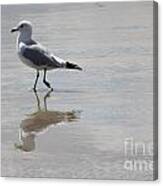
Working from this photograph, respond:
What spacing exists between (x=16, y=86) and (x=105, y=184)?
41cm

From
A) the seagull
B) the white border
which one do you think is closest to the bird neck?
the seagull

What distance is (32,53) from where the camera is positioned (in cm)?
214

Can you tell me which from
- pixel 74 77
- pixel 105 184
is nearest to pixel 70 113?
pixel 74 77

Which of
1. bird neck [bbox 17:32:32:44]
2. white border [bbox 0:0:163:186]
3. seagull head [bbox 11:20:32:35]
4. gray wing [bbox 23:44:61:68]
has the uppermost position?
seagull head [bbox 11:20:32:35]

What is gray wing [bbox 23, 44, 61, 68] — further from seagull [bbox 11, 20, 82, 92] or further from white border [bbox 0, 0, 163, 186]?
white border [bbox 0, 0, 163, 186]

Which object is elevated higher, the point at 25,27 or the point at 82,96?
the point at 25,27

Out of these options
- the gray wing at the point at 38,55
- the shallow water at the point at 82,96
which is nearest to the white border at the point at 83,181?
the shallow water at the point at 82,96

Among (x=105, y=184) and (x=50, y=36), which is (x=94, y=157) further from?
(x=50, y=36)

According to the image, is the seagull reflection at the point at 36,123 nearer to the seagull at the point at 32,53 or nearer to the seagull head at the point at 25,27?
the seagull at the point at 32,53

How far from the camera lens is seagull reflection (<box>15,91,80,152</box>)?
2.11 meters

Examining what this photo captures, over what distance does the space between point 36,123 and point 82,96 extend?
0.56 feet

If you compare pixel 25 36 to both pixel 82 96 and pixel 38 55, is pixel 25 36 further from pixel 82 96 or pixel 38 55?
pixel 82 96

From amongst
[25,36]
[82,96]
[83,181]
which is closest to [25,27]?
[25,36]

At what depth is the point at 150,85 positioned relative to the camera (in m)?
2.03
